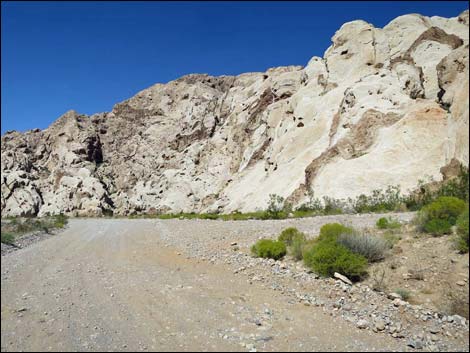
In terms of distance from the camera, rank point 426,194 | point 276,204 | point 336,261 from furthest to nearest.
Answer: point 276,204
point 426,194
point 336,261

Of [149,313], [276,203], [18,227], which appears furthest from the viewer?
[276,203]

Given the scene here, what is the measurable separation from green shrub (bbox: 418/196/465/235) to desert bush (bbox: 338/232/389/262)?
1366mm

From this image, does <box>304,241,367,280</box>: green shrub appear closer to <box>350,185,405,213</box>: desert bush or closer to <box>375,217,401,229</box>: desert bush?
<box>375,217,401,229</box>: desert bush

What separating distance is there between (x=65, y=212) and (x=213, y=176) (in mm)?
32469

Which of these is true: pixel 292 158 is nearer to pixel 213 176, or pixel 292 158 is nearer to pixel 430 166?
pixel 430 166

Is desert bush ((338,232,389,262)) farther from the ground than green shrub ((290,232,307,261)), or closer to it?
farther from the ground

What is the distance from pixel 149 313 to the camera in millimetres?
6289

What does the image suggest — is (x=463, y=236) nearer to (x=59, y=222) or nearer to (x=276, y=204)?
(x=276, y=204)

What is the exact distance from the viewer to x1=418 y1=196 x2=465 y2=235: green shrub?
10078 mm

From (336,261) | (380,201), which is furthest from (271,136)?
(336,261)

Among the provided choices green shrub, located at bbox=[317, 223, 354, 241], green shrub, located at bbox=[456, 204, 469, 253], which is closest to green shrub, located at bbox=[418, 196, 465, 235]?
green shrub, located at bbox=[456, 204, 469, 253]

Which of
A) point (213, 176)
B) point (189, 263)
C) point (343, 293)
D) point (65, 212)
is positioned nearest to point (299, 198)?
point (189, 263)

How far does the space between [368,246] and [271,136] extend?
157ft

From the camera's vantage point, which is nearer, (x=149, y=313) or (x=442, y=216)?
(x=149, y=313)
